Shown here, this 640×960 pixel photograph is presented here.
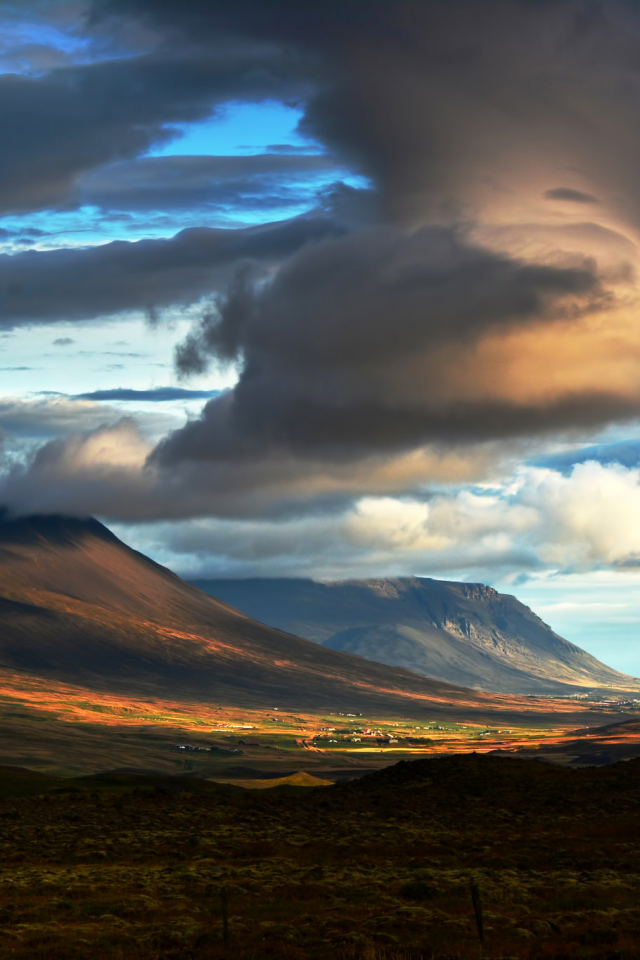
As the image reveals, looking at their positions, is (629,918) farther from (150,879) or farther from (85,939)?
(150,879)

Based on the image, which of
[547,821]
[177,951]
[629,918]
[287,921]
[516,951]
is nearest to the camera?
[516,951]

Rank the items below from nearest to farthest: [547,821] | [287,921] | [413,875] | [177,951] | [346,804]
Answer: [177,951] → [287,921] → [413,875] → [547,821] → [346,804]

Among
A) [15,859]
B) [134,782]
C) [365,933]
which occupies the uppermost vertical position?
[365,933]

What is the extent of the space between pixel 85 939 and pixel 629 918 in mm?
20679

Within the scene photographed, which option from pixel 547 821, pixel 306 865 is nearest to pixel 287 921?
pixel 306 865

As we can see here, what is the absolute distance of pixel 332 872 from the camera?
54000 millimetres

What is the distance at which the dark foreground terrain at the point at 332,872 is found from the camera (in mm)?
35531

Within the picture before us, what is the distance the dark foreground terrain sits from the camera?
1399 inches

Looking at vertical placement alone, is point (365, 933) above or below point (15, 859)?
above

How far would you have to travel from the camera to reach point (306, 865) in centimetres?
5847

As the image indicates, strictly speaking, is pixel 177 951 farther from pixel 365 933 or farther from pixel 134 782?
pixel 134 782

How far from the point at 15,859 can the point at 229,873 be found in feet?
53.4

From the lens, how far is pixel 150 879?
52.8 m

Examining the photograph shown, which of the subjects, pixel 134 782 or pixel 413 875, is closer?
pixel 413 875
